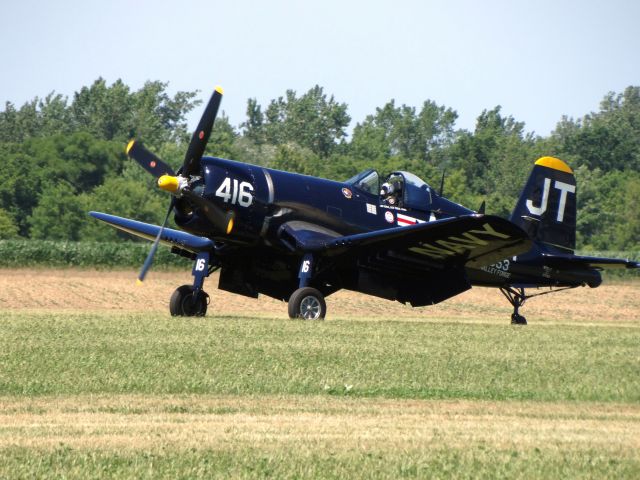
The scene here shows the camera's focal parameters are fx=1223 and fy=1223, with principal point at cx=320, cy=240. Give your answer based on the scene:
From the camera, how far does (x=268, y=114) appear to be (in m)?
137

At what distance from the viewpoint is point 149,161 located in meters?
21.8

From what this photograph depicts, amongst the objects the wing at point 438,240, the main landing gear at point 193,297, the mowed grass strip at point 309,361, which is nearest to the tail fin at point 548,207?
the wing at point 438,240

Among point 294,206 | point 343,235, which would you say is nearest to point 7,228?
point 343,235

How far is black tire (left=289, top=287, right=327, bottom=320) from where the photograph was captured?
21.0 metres

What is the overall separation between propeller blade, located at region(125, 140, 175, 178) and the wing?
2.36 meters

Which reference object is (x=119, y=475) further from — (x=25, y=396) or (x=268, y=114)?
(x=268, y=114)

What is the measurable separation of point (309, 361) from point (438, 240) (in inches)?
301

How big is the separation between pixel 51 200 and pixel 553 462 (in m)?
66.7

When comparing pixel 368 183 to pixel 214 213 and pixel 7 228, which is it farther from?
pixel 7 228

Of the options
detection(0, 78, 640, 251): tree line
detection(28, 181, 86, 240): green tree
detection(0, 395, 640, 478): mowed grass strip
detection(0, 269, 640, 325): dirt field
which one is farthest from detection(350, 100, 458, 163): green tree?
detection(0, 395, 640, 478): mowed grass strip

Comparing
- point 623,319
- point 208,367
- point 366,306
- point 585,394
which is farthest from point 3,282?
point 585,394

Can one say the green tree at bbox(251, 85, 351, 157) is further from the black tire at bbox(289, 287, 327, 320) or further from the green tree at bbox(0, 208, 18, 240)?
the black tire at bbox(289, 287, 327, 320)

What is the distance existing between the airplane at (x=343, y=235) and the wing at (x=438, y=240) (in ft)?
0.08

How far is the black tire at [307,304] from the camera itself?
21.0 m
